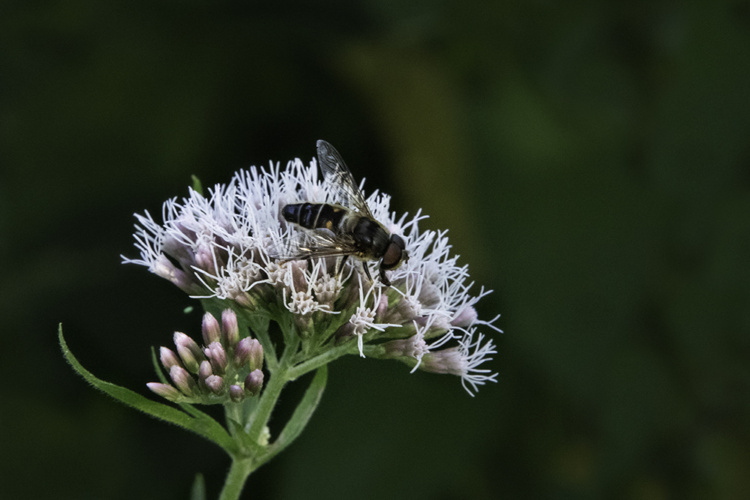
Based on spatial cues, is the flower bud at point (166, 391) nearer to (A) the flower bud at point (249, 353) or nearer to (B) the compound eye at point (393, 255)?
(A) the flower bud at point (249, 353)

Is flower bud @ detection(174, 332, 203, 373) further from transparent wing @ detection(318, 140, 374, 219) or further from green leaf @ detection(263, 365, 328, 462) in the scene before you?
transparent wing @ detection(318, 140, 374, 219)

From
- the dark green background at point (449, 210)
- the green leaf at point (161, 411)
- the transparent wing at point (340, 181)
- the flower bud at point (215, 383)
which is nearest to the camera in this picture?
the green leaf at point (161, 411)

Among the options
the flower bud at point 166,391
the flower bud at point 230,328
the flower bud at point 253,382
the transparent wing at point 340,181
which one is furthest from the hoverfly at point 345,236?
the flower bud at point 166,391

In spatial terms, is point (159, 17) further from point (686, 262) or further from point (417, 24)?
point (686, 262)

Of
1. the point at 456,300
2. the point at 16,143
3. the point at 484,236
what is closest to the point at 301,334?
the point at 456,300

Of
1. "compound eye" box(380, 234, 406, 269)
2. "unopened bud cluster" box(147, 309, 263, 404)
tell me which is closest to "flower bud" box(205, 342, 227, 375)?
"unopened bud cluster" box(147, 309, 263, 404)

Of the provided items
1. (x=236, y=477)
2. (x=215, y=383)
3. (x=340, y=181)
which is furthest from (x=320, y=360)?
(x=340, y=181)

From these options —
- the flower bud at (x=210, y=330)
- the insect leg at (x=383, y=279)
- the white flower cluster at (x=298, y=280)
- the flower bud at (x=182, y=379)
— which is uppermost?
the insect leg at (x=383, y=279)

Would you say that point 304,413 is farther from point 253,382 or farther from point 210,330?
point 210,330
